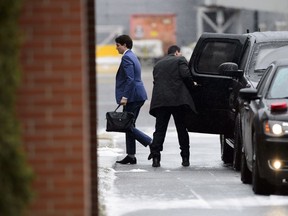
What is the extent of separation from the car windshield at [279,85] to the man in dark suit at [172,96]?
7.72 feet

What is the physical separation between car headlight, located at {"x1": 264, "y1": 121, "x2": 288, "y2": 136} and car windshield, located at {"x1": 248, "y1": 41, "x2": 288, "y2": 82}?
357 centimetres

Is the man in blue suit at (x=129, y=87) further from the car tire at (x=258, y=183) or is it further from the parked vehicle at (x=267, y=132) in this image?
the car tire at (x=258, y=183)

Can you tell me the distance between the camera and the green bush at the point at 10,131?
5602 mm

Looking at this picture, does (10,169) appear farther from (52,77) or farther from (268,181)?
(268,181)

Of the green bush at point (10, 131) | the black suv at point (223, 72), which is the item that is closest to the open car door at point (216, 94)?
the black suv at point (223, 72)

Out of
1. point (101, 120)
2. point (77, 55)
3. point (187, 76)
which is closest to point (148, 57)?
point (101, 120)

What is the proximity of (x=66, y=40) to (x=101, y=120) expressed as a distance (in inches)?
766

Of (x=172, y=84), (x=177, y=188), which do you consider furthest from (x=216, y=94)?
(x=177, y=188)

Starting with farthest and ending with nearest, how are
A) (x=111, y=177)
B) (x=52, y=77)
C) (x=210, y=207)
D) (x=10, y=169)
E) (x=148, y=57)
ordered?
(x=148, y=57)
(x=111, y=177)
(x=210, y=207)
(x=52, y=77)
(x=10, y=169)

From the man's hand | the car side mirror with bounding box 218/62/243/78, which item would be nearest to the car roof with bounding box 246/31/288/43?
the car side mirror with bounding box 218/62/243/78

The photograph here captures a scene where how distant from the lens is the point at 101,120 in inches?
1025

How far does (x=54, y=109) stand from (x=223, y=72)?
8.68 metres

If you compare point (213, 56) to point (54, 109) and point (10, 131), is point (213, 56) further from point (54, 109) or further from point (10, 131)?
point (10, 131)

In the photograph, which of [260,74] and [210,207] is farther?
[260,74]
